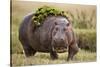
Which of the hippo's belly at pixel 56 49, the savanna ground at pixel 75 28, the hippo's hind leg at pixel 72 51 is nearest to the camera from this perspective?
the savanna ground at pixel 75 28

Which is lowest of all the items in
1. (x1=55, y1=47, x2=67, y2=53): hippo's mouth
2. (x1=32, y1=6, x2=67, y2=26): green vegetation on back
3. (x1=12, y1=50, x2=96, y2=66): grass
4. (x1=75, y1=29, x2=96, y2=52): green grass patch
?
Result: (x1=12, y1=50, x2=96, y2=66): grass

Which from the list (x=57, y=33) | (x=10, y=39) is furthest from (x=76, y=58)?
(x=10, y=39)

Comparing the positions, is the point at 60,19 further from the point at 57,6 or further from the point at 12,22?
the point at 12,22

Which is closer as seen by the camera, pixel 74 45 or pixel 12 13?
pixel 12 13

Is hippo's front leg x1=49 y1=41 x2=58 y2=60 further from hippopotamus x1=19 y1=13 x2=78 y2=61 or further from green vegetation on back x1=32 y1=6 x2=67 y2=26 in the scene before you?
green vegetation on back x1=32 y1=6 x2=67 y2=26

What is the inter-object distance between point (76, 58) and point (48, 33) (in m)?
0.49

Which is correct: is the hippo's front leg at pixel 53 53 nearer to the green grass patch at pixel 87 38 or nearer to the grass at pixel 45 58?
the grass at pixel 45 58

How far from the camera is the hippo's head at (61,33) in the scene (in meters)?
2.46

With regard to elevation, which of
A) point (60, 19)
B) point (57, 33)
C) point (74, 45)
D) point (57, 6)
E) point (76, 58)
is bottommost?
point (76, 58)

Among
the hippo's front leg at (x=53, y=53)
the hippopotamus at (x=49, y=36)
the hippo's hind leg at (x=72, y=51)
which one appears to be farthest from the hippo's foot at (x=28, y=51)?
the hippo's hind leg at (x=72, y=51)

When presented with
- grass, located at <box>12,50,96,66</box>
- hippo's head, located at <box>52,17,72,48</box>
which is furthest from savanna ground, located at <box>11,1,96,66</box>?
hippo's head, located at <box>52,17,72,48</box>

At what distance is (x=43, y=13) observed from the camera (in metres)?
2.44

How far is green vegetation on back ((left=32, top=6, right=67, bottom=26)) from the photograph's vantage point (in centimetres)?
241

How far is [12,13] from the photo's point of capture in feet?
7.60
